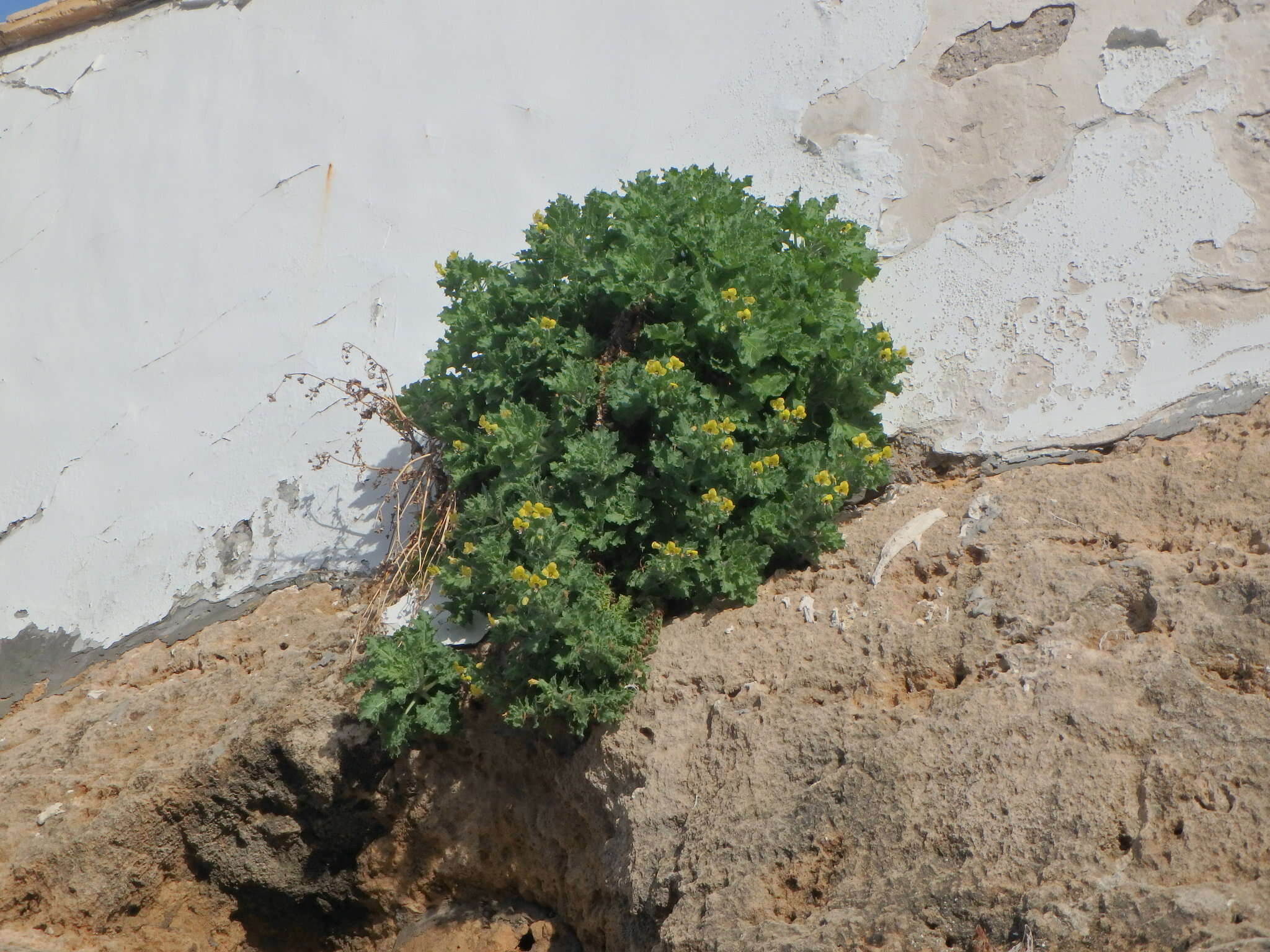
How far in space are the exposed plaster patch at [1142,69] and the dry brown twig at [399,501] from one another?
2467 millimetres

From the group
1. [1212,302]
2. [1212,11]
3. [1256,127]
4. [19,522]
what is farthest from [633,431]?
[19,522]

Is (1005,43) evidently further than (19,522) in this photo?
No

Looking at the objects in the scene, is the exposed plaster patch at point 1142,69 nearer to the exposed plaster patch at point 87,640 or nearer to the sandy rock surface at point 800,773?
the sandy rock surface at point 800,773

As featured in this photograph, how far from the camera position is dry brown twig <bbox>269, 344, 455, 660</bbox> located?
11.7ft

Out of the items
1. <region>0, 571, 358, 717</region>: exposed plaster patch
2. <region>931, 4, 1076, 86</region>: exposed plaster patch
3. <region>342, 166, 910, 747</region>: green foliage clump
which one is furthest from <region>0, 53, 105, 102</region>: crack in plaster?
<region>931, 4, 1076, 86</region>: exposed plaster patch

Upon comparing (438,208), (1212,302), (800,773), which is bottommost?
(800,773)

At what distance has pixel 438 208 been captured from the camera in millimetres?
4684

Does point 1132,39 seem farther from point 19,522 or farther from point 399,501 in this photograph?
point 19,522

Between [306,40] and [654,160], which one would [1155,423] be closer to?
[654,160]

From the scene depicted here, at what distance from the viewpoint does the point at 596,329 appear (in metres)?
3.39

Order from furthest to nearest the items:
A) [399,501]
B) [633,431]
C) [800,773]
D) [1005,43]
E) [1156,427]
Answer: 1. [1005,43]
2. [399,501]
3. [633,431]
4. [1156,427]
5. [800,773]

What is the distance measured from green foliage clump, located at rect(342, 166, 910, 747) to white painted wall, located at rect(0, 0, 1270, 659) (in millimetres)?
482

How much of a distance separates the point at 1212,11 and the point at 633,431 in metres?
2.41

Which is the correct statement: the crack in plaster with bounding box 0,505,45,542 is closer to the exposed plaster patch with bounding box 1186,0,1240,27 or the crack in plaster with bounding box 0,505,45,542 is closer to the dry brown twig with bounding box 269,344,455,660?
the dry brown twig with bounding box 269,344,455,660
